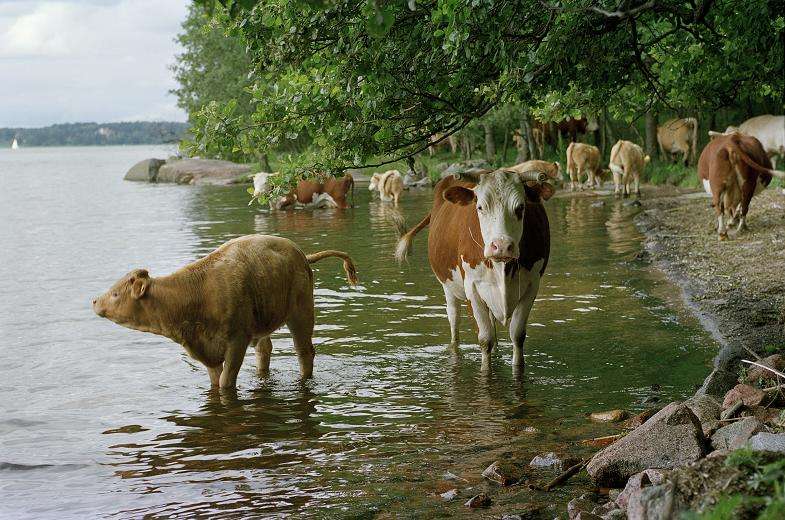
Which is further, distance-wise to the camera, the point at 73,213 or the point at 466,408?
the point at 73,213

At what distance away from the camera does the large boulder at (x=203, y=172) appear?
5241cm

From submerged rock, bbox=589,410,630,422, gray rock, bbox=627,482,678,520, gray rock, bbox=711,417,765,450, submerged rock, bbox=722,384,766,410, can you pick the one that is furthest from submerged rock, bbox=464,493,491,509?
submerged rock, bbox=589,410,630,422

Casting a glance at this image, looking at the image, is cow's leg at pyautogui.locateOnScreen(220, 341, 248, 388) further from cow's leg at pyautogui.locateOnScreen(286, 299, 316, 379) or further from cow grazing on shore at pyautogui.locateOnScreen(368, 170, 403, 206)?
cow grazing on shore at pyautogui.locateOnScreen(368, 170, 403, 206)

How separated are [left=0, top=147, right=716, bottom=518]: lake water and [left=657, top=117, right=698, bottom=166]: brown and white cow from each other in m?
14.8

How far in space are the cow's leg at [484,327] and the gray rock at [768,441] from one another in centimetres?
454

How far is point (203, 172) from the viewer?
54000 millimetres

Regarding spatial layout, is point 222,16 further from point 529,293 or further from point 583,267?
point 583,267

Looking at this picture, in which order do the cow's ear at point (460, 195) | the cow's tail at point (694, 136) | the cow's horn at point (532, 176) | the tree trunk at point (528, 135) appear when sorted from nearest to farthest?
1. the cow's horn at point (532, 176)
2. the cow's ear at point (460, 195)
3. the cow's tail at point (694, 136)
4. the tree trunk at point (528, 135)

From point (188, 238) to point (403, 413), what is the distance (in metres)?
16.8

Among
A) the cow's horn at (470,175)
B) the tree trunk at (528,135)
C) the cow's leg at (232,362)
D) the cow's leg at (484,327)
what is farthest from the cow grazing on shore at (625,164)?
the cow's leg at (232,362)

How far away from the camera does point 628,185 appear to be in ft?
→ 95.4

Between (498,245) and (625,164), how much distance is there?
20157 mm

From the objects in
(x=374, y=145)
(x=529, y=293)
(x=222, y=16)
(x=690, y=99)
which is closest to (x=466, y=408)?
(x=529, y=293)

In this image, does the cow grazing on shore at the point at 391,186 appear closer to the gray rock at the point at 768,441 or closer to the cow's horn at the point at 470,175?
the cow's horn at the point at 470,175
